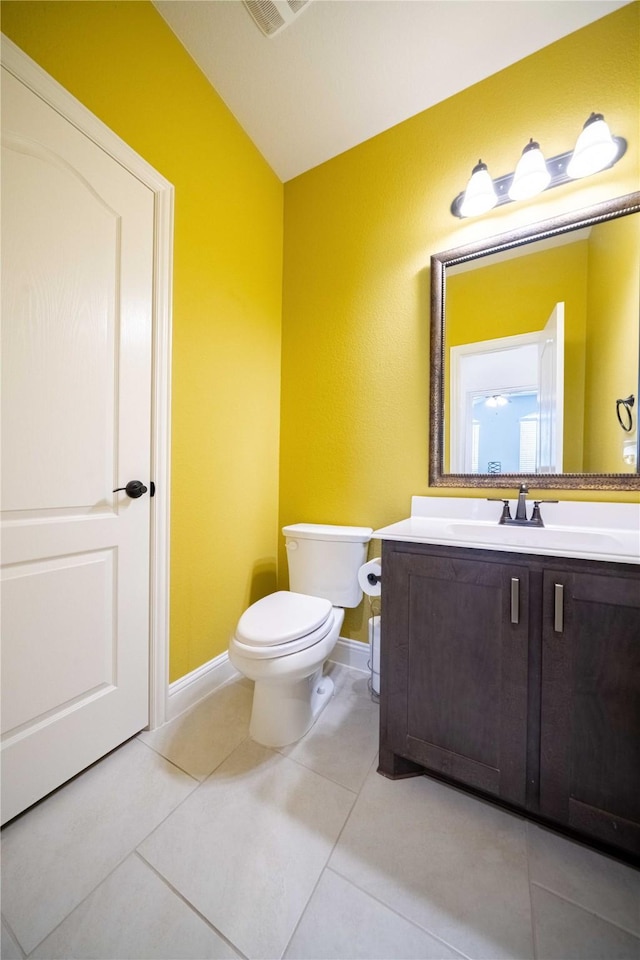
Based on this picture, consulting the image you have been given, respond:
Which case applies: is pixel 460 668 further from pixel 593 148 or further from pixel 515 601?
pixel 593 148

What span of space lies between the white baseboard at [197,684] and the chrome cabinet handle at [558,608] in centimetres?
123

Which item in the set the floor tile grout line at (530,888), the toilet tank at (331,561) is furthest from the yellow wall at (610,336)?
the floor tile grout line at (530,888)

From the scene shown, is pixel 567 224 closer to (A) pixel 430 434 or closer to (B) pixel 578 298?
(B) pixel 578 298

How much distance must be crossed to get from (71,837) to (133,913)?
0.29m

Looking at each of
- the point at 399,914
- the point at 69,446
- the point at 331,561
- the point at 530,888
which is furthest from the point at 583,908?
the point at 69,446

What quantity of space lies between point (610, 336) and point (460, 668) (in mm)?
1258

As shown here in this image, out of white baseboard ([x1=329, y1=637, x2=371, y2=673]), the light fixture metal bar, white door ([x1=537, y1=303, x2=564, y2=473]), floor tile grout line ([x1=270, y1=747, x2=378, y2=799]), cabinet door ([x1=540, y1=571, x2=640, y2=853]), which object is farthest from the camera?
white baseboard ([x1=329, y1=637, x2=371, y2=673])

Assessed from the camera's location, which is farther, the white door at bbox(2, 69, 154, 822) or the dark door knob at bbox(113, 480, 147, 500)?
the dark door knob at bbox(113, 480, 147, 500)

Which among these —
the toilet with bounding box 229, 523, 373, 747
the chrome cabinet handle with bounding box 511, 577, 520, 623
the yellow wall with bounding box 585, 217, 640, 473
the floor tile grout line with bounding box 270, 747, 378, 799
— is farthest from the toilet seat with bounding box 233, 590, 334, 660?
the yellow wall with bounding box 585, 217, 640, 473

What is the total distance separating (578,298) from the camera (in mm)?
1262

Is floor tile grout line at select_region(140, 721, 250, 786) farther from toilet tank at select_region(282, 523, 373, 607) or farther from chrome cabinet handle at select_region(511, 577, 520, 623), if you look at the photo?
chrome cabinet handle at select_region(511, 577, 520, 623)

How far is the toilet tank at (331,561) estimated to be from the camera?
1538 millimetres

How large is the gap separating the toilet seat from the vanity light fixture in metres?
1.71

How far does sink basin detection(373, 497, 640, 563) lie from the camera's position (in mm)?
857
